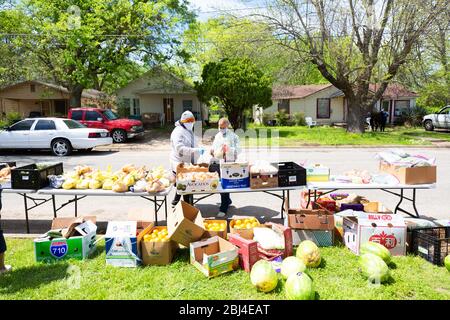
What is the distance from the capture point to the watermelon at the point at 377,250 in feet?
14.9

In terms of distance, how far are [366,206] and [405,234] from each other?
45.8 inches

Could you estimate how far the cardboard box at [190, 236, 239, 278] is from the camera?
4.33 metres

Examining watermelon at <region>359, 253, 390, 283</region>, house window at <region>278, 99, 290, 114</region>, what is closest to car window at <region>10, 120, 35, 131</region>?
watermelon at <region>359, 253, 390, 283</region>

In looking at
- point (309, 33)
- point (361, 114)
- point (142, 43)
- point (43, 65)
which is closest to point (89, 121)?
point (142, 43)

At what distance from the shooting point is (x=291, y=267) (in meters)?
4.17

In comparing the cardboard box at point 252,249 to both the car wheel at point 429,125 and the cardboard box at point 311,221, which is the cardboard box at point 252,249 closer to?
the cardboard box at point 311,221

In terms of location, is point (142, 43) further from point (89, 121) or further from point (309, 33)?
point (309, 33)

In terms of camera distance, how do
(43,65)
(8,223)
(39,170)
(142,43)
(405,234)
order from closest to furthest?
(405,234)
(39,170)
(8,223)
(142,43)
(43,65)

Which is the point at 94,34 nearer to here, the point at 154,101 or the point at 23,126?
the point at 23,126

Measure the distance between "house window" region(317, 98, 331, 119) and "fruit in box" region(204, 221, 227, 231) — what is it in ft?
109

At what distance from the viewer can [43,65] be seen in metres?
23.7

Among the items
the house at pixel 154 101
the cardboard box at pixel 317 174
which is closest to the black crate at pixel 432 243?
the cardboard box at pixel 317 174

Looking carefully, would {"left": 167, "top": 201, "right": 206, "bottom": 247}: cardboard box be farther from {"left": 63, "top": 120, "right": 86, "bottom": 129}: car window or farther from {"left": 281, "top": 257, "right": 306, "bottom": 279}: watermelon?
{"left": 63, "top": 120, "right": 86, "bottom": 129}: car window

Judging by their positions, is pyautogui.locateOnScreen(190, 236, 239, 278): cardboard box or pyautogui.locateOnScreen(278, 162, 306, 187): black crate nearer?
pyautogui.locateOnScreen(190, 236, 239, 278): cardboard box
